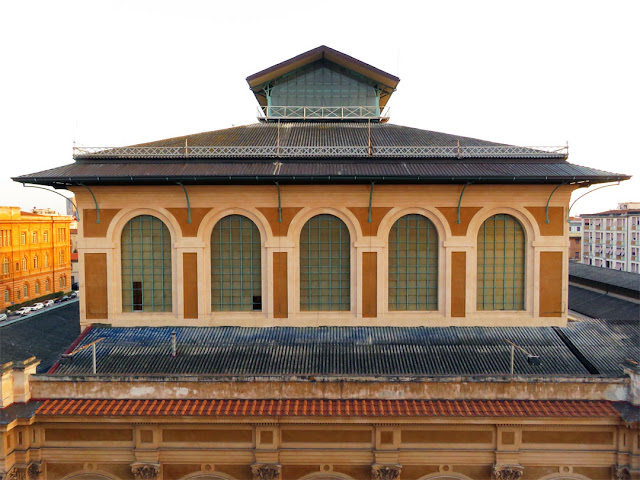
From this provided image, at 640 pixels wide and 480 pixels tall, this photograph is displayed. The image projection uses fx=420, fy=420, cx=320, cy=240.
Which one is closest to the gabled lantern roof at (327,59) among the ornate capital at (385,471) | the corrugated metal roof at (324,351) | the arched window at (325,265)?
the arched window at (325,265)

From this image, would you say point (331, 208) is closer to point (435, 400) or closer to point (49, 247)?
point (435, 400)

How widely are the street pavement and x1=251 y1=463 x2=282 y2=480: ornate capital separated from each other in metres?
9.82

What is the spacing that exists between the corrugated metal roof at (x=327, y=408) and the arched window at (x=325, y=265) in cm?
591

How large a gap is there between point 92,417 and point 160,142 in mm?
13359

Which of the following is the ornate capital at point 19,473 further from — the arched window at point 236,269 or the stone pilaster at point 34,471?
the arched window at point 236,269

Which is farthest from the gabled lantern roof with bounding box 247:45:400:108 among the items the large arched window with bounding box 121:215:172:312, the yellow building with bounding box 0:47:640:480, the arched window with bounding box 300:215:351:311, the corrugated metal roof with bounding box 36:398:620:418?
the corrugated metal roof with bounding box 36:398:620:418

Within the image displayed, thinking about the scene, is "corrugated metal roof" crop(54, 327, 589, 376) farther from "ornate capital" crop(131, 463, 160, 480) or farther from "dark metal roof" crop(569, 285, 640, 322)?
"dark metal roof" crop(569, 285, 640, 322)

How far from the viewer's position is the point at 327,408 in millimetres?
13422

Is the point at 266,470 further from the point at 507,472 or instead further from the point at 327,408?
the point at 507,472

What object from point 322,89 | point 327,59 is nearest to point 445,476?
point 322,89

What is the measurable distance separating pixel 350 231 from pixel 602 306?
17330mm

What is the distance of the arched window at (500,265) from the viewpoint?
754 inches

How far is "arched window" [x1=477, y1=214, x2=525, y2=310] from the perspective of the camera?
62.8ft

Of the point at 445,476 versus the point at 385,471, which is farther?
the point at 445,476
